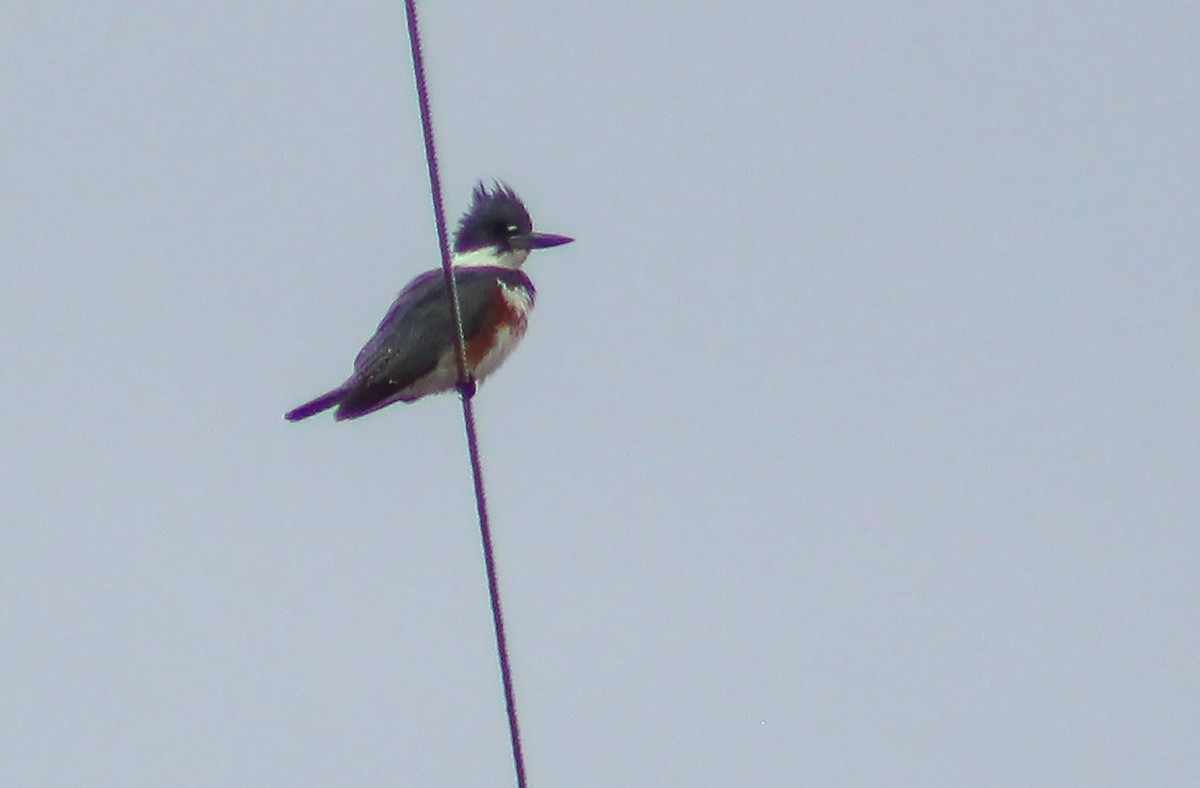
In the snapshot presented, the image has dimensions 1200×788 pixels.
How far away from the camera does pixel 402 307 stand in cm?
576

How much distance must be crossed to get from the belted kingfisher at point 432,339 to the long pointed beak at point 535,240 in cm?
14

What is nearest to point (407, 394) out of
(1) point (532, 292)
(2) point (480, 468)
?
(1) point (532, 292)

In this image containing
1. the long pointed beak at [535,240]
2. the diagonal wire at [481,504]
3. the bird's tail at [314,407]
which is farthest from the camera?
the long pointed beak at [535,240]

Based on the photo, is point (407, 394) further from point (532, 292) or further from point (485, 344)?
point (532, 292)

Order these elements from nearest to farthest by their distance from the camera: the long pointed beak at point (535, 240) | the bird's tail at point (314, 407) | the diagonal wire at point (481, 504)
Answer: the diagonal wire at point (481, 504) < the bird's tail at point (314, 407) < the long pointed beak at point (535, 240)

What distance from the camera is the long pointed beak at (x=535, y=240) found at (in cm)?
641

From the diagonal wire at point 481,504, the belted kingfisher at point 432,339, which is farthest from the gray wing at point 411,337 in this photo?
the diagonal wire at point 481,504

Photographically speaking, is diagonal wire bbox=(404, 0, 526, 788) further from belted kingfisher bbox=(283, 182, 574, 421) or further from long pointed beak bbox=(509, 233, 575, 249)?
long pointed beak bbox=(509, 233, 575, 249)

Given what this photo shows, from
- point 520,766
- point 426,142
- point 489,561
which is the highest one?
point 426,142

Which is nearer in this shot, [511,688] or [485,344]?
[511,688]

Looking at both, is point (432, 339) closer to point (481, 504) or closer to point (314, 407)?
point (314, 407)

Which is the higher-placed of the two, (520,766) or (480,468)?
(480,468)

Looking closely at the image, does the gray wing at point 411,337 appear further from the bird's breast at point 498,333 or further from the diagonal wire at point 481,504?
the diagonal wire at point 481,504

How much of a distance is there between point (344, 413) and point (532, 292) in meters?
0.96
